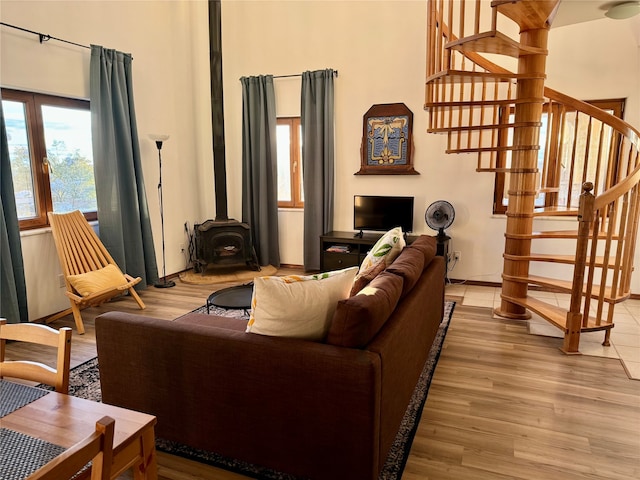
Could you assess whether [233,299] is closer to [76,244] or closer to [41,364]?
[76,244]

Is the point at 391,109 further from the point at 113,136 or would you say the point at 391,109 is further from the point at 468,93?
the point at 113,136

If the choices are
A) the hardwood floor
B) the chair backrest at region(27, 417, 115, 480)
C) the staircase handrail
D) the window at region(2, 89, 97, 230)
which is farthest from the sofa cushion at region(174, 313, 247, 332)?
the staircase handrail

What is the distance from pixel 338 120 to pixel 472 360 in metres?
3.29

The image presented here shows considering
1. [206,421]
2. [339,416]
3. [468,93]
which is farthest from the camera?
[468,93]

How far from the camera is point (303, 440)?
173cm

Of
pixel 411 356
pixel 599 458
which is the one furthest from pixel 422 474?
pixel 599 458

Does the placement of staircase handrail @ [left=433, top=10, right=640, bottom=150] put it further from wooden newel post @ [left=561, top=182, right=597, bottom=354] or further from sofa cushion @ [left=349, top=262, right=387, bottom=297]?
sofa cushion @ [left=349, top=262, right=387, bottom=297]

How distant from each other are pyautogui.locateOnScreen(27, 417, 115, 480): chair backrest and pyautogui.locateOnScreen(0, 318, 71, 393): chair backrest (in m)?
0.59

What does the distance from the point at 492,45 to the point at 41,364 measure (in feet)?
10.9

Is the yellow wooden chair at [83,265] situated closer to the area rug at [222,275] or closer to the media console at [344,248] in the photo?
the area rug at [222,275]

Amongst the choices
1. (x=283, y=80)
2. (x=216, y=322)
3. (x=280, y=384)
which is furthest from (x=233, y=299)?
(x=283, y=80)

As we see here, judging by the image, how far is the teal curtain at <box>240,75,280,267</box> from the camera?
17.7 feet

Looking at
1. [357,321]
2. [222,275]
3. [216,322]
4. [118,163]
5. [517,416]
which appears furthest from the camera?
[222,275]

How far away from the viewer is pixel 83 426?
1188 mm
